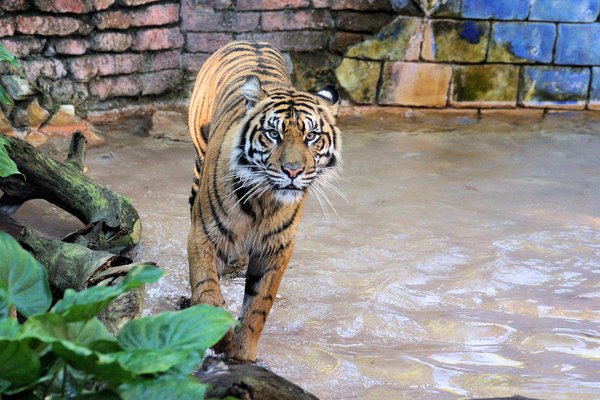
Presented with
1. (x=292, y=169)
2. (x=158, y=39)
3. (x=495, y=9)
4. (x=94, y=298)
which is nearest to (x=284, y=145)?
(x=292, y=169)

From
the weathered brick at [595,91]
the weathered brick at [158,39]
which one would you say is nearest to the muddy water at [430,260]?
the weathered brick at [595,91]

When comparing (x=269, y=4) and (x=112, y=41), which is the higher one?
(x=269, y=4)

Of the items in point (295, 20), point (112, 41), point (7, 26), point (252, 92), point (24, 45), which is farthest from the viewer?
point (295, 20)

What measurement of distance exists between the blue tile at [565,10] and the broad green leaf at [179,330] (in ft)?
18.7

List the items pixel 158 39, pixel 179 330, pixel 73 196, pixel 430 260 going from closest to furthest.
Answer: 1. pixel 179 330
2. pixel 73 196
3. pixel 430 260
4. pixel 158 39

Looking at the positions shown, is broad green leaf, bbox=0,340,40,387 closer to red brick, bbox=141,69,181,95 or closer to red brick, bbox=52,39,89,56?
red brick, bbox=52,39,89,56

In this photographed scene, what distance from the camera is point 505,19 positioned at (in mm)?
6574

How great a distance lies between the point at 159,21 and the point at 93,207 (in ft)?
8.40

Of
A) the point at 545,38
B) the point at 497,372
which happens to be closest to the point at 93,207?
the point at 497,372

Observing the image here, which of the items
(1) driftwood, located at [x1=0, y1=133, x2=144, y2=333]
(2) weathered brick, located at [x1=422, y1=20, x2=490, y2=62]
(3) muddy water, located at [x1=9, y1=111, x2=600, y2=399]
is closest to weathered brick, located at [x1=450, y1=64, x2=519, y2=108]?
(2) weathered brick, located at [x1=422, y1=20, x2=490, y2=62]

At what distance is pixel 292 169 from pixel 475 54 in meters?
3.95

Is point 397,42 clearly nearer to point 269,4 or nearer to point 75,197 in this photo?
point 269,4

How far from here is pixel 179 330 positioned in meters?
1.46

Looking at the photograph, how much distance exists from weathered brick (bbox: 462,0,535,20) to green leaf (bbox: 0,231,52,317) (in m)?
5.50
